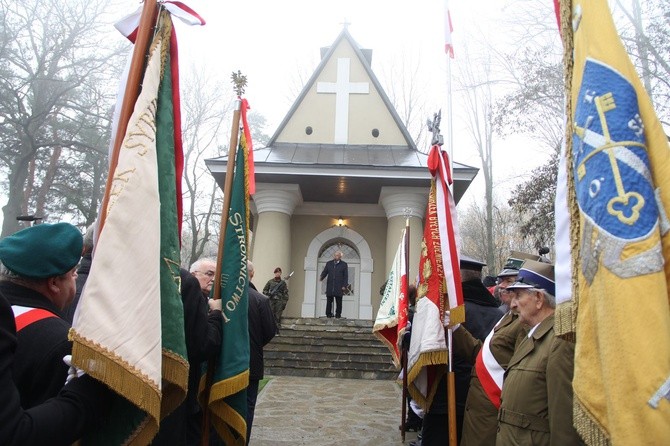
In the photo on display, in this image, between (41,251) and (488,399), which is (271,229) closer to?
(488,399)

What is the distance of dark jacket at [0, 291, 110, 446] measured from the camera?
1345 mm

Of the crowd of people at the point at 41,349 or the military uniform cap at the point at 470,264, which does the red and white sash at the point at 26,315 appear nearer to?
the crowd of people at the point at 41,349

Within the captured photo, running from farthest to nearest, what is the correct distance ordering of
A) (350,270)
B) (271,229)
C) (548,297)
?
(350,270) → (271,229) → (548,297)

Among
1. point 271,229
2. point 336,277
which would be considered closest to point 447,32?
point 336,277

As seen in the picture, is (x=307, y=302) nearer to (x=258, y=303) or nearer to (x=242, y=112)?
(x=258, y=303)

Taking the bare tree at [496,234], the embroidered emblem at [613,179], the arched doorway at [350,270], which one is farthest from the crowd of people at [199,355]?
the bare tree at [496,234]

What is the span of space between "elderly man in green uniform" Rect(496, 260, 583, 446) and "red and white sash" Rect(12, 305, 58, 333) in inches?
85.2

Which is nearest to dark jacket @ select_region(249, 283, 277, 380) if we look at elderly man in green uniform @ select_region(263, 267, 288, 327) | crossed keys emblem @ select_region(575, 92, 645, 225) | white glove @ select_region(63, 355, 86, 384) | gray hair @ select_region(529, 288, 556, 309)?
gray hair @ select_region(529, 288, 556, 309)

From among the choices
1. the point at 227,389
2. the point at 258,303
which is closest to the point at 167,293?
the point at 227,389

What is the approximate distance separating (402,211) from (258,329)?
29.6ft

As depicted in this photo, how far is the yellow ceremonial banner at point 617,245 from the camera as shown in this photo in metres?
1.18

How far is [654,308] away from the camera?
47.4 inches

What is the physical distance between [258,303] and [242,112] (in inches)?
73.1

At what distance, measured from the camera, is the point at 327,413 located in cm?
708
